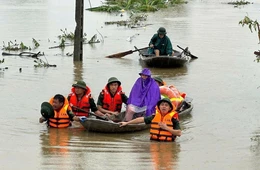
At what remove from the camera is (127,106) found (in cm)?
1131

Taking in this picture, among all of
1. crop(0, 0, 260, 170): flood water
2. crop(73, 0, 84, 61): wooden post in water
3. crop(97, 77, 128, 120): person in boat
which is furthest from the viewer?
crop(73, 0, 84, 61): wooden post in water

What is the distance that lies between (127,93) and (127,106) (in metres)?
3.31

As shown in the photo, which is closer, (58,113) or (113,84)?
(58,113)

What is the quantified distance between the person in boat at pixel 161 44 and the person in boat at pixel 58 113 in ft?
25.8

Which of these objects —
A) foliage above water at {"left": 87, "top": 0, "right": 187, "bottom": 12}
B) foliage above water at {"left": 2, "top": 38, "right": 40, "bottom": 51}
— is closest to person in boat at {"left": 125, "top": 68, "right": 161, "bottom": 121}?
foliage above water at {"left": 2, "top": 38, "right": 40, "bottom": 51}

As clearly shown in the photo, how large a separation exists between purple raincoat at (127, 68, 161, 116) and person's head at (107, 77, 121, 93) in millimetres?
325

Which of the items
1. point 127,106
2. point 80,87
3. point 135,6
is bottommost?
point 127,106

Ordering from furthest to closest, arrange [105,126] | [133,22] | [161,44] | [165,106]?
[133,22] < [161,44] < [105,126] < [165,106]

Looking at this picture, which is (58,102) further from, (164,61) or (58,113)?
(164,61)

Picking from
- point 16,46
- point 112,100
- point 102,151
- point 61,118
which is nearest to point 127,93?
point 112,100

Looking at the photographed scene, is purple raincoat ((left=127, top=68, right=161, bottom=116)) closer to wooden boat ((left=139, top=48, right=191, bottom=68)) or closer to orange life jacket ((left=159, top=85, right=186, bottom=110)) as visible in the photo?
orange life jacket ((left=159, top=85, right=186, bottom=110))

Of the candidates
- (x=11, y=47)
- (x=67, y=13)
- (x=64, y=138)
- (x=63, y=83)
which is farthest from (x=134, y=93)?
(x=67, y=13)

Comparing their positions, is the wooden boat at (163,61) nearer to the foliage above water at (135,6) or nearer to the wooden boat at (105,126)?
the wooden boat at (105,126)

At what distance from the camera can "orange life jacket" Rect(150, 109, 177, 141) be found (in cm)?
973
